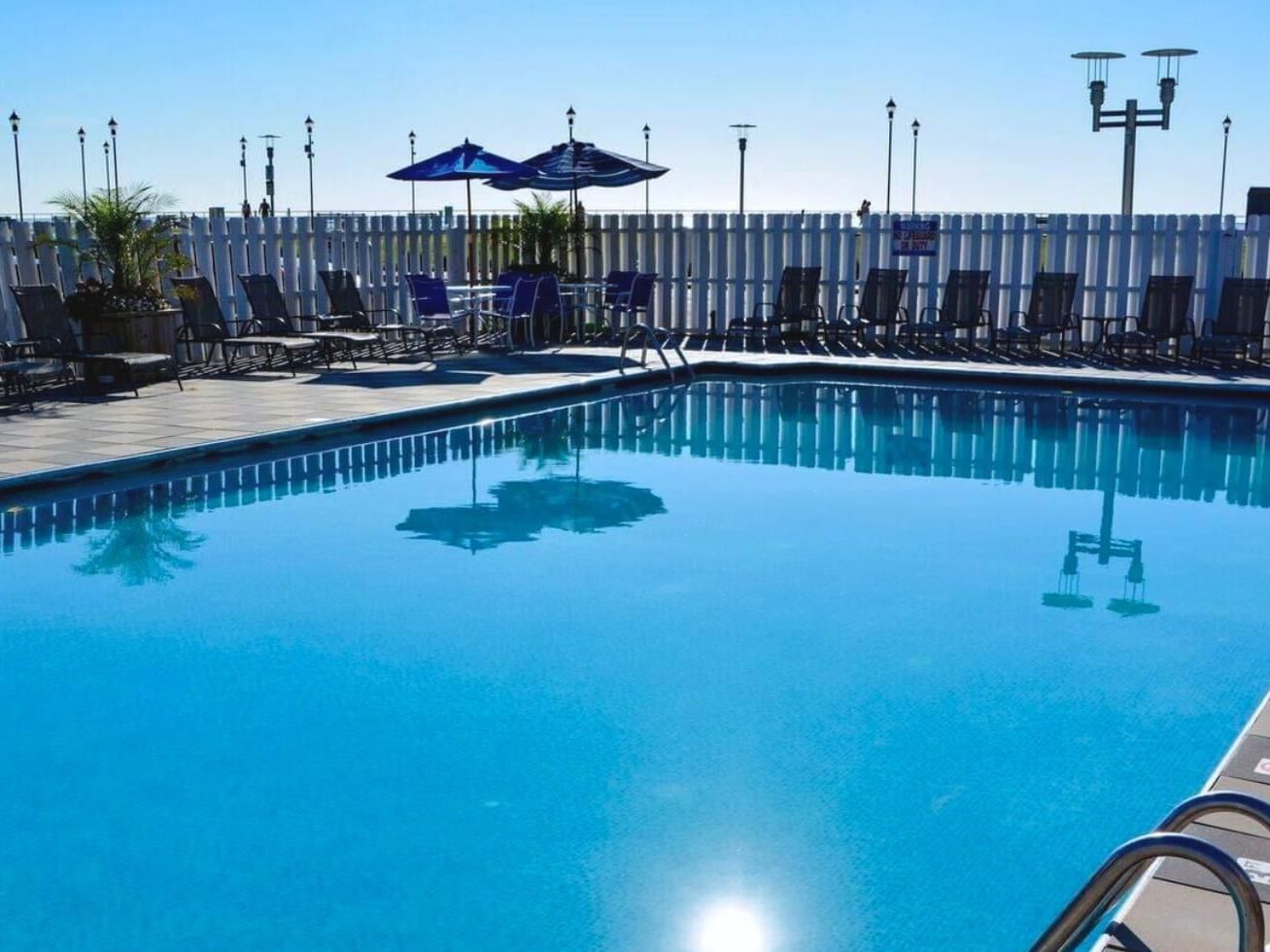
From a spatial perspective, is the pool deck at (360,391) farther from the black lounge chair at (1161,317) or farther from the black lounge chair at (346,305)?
the black lounge chair at (346,305)

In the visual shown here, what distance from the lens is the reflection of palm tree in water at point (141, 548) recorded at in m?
7.18

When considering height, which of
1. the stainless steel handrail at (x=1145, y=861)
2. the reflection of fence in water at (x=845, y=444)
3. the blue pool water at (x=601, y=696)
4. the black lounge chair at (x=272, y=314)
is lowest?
the blue pool water at (x=601, y=696)

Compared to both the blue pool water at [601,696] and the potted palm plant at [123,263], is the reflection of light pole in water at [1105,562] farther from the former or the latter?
the potted palm plant at [123,263]

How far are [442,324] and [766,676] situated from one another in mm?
10501

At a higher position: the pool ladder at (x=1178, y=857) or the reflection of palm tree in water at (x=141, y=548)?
the pool ladder at (x=1178, y=857)

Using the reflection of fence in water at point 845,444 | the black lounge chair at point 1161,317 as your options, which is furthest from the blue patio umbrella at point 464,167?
the black lounge chair at point 1161,317

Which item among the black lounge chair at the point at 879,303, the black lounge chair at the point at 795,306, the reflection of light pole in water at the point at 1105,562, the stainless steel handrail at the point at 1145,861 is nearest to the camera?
the stainless steel handrail at the point at 1145,861

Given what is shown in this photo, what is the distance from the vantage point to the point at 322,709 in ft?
17.0

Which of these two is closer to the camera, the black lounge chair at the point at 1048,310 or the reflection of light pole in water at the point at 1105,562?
the reflection of light pole in water at the point at 1105,562

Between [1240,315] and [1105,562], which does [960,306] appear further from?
[1105,562]

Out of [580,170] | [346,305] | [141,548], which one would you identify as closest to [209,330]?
[346,305]

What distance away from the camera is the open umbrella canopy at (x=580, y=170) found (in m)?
15.7

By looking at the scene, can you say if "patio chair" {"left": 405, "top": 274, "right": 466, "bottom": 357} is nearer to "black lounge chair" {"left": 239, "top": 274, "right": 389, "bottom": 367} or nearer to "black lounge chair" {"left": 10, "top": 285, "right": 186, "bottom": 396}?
"black lounge chair" {"left": 239, "top": 274, "right": 389, "bottom": 367}

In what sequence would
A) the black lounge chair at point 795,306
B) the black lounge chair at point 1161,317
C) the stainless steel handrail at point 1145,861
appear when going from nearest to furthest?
1. the stainless steel handrail at point 1145,861
2. the black lounge chair at point 1161,317
3. the black lounge chair at point 795,306
